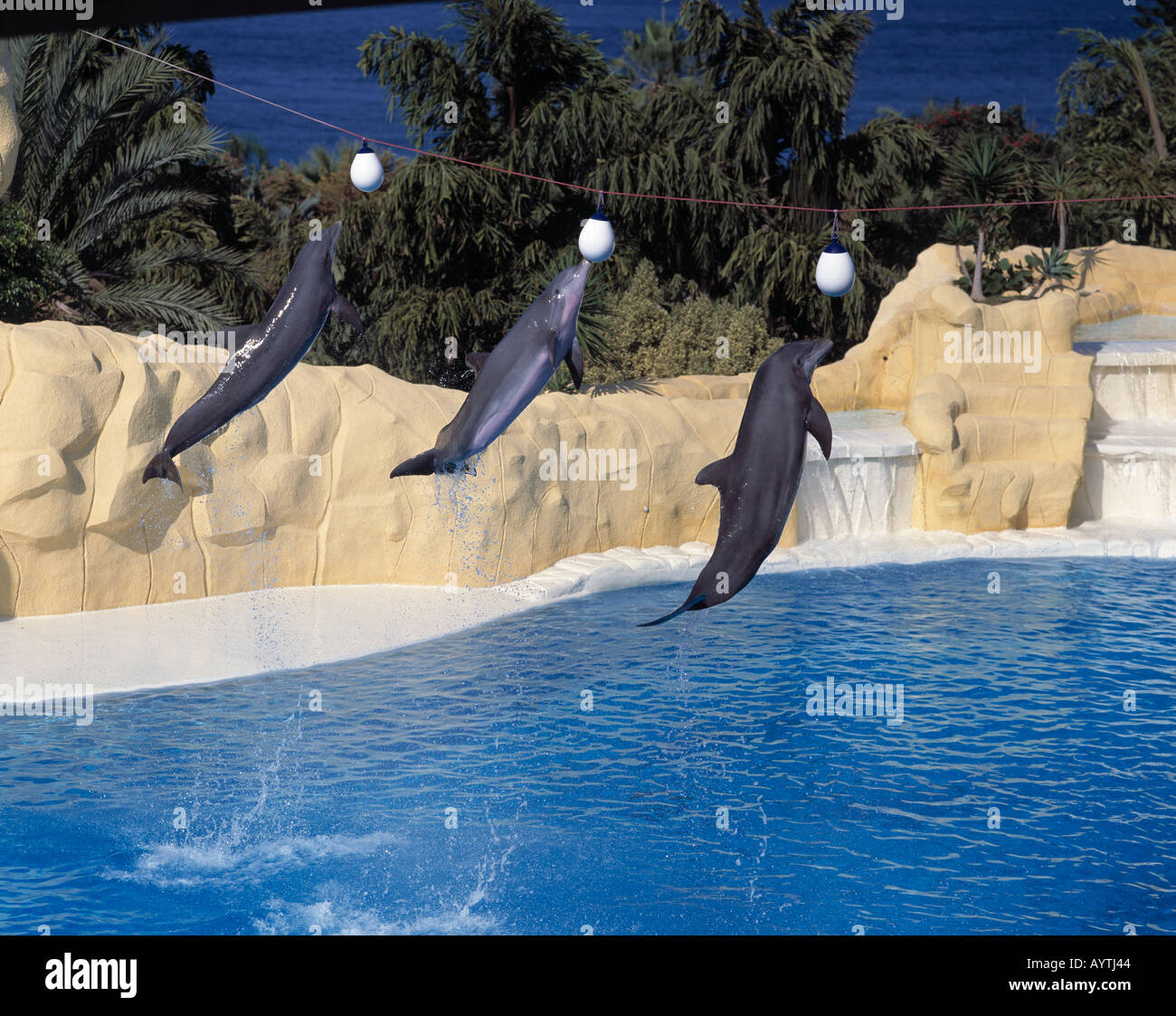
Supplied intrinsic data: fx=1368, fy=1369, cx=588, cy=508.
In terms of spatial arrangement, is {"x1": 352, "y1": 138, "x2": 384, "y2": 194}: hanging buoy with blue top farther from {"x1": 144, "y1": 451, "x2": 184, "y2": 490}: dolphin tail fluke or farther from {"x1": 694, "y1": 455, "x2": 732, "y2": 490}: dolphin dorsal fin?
{"x1": 694, "y1": 455, "x2": 732, "y2": 490}: dolphin dorsal fin

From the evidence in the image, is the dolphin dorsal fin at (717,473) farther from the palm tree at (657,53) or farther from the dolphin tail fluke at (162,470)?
the palm tree at (657,53)

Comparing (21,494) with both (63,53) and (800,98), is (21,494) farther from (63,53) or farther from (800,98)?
(800,98)

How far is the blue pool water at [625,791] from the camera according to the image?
6.08 metres

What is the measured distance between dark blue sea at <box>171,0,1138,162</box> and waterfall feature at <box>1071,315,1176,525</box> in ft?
106

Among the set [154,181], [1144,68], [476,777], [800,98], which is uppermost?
[1144,68]

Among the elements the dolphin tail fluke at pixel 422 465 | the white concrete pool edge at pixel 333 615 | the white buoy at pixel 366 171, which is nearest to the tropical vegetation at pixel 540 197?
the white concrete pool edge at pixel 333 615

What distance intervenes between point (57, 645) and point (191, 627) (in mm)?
883

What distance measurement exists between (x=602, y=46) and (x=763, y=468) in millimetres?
44300

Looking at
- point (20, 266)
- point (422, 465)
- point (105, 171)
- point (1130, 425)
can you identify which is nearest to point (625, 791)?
point (422, 465)

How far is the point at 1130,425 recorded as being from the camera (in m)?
15.0

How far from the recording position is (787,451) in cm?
473

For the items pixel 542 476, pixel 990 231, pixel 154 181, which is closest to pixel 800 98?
pixel 990 231

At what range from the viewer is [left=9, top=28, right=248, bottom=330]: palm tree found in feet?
42.5

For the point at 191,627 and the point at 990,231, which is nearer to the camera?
the point at 191,627
